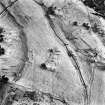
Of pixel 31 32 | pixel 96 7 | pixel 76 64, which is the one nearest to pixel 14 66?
pixel 31 32

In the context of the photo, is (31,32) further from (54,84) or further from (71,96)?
(71,96)

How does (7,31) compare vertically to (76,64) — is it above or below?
above

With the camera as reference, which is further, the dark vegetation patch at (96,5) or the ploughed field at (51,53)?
the dark vegetation patch at (96,5)


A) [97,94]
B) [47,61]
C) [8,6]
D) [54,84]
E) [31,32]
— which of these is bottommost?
[97,94]

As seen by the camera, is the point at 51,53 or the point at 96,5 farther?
the point at 96,5

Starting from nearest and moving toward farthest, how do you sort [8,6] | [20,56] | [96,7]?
[20,56] → [8,6] → [96,7]

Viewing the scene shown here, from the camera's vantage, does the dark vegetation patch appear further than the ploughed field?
Yes

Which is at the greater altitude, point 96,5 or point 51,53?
point 96,5

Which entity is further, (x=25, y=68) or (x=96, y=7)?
(x=96, y=7)
